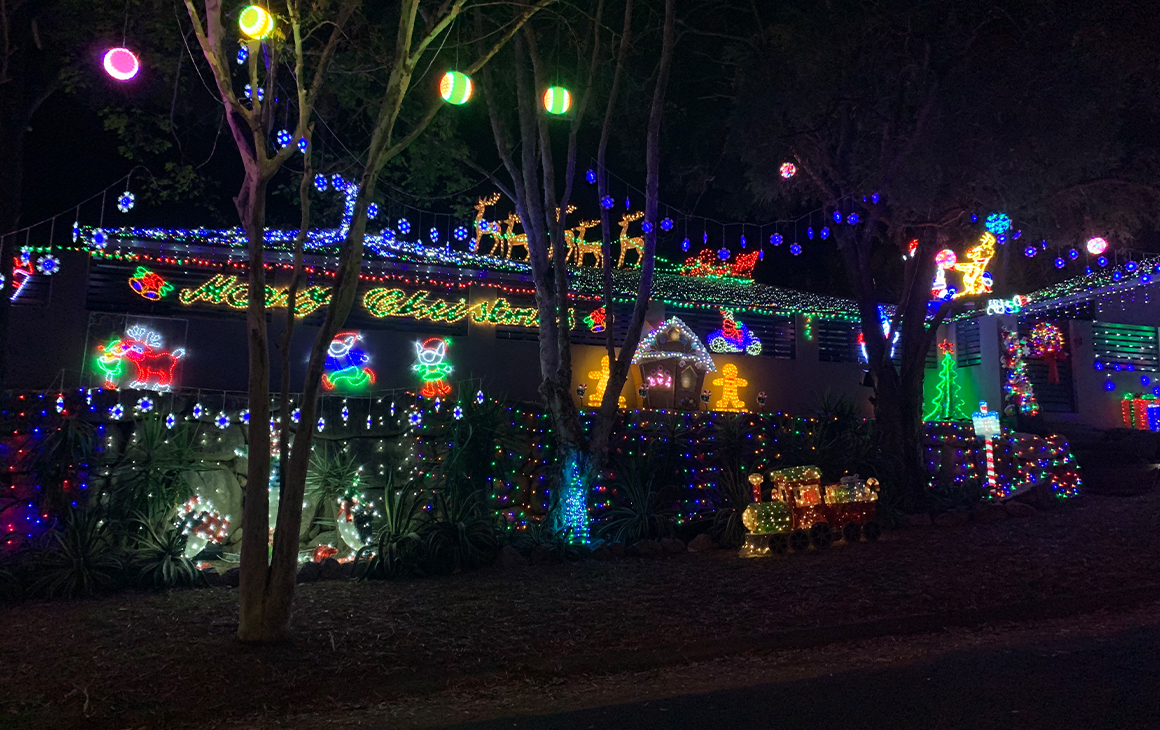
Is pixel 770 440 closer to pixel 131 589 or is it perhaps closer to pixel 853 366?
pixel 853 366

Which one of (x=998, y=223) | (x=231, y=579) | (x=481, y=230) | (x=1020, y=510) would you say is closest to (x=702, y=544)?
(x=1020, y=510)

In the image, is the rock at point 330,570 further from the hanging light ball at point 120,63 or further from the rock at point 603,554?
the hanging light ball at point 120,63

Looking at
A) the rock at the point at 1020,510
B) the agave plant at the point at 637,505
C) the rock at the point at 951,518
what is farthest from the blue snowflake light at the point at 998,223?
the agave plant at the point at 637,505

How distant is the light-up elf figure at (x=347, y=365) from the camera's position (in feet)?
47.8

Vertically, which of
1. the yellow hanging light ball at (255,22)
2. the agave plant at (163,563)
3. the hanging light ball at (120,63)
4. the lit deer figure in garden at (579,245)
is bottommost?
the agave plant at (163,563)

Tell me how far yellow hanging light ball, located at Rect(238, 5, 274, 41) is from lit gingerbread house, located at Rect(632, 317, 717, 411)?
10269 mm

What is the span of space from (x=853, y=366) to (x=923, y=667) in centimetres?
1370

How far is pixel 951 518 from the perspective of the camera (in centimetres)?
1191

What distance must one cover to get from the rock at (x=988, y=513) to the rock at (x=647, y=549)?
4.90 m

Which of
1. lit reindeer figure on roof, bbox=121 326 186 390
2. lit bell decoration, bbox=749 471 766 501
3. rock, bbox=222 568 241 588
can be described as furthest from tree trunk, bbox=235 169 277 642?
lit reindeer figure on roof, bbox=121 326 186 390

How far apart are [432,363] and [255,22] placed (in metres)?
9.06

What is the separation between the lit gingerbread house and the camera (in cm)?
1595

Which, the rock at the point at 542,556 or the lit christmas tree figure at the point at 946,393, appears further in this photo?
the lit christmas tree figure at the point at 946,393

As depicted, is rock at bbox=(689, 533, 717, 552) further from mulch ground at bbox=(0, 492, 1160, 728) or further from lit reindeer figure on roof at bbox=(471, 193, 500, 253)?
lit reindeer figure on roof at bbox=(471, 193, 500, 253)
